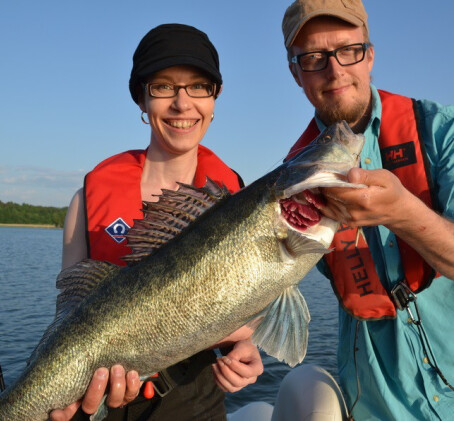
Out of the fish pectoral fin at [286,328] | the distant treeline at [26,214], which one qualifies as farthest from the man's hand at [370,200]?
the distant treeline at [26,214]

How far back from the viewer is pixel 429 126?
12.7ft

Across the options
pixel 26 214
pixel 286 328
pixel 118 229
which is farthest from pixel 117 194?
pixel 26 214

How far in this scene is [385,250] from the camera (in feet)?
12.4

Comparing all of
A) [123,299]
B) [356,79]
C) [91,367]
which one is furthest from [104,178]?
[356,79]

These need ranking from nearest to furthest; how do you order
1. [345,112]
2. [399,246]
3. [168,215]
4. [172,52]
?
[168,215] → [172,52] → [399,246] → [345,112]

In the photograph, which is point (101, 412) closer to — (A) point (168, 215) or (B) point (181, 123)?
(A) point (168, 215)

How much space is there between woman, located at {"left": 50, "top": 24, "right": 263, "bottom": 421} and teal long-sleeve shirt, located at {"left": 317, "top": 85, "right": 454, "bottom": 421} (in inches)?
43.9

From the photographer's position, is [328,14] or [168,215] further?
[328,14]

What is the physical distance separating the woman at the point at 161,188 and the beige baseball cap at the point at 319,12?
2.94ft

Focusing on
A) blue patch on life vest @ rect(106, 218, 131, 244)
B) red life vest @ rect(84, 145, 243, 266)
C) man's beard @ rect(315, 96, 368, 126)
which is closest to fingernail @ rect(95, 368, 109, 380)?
red life vest @ rect(84, 145, 243, 266)

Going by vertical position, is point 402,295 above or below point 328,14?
below

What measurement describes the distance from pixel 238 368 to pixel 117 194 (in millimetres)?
1859

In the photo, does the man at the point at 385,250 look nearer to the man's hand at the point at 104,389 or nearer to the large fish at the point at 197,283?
the large fish at the point at 197,283

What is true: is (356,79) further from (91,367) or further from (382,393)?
(91,367)
